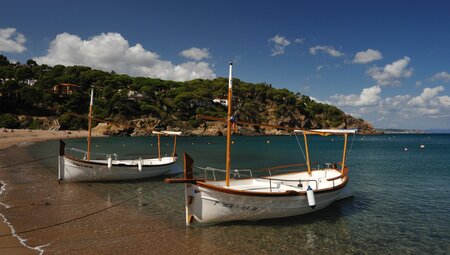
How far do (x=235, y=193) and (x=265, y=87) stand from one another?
150 meters

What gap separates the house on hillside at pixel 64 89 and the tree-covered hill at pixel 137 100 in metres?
0.36

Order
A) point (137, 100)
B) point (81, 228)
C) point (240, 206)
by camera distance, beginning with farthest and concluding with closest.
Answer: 1. point (137, 100)
2. point (240, 206)
3. point (81, 228)

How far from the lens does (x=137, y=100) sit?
374ft

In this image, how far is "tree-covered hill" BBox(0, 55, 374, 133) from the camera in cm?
9344

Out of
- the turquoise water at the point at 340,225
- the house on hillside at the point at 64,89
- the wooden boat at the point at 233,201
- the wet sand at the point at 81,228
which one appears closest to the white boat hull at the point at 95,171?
the turquoise water at the point at 340,225

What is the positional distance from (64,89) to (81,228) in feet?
359

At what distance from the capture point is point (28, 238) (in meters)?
10.9

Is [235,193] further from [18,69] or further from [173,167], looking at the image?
[18,69]

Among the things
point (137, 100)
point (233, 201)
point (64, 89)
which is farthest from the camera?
point (137, 100)

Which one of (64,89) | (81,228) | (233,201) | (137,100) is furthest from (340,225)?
(64,89)

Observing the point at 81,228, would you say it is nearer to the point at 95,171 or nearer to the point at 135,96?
the point at 95,171

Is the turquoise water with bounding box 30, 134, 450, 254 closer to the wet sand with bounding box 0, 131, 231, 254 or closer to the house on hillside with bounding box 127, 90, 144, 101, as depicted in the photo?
the wet sand with bounding box 0, 131, 231, 254

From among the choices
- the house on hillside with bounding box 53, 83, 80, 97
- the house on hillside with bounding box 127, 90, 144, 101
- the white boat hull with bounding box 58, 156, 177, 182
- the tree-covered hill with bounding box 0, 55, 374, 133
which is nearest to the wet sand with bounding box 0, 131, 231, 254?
the white boat hull with bounding box 58, 156, 177, 182

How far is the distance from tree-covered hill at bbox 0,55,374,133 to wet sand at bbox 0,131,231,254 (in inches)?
2800
